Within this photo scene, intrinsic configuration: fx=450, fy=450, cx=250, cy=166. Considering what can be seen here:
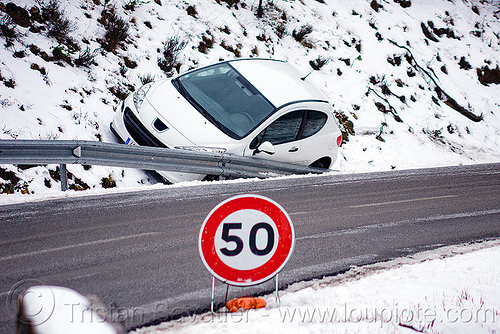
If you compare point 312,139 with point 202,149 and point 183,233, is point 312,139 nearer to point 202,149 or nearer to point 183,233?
point 202,149

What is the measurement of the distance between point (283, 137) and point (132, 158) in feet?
9.51

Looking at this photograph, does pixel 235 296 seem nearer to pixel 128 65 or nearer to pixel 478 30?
pixel 128 65

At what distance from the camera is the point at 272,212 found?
3613 millimetres

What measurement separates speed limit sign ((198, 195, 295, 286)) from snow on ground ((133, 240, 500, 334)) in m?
0.45

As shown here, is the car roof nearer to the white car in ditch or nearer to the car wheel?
the white car in ditch

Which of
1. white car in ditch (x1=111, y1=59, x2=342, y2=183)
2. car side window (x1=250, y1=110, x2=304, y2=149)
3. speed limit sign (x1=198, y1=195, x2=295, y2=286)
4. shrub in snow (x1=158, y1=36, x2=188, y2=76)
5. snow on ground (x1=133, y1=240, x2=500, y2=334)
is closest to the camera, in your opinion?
speed limit sign (x1=198, y1=195, x2=295, y2=286)

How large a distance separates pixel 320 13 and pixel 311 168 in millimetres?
12416

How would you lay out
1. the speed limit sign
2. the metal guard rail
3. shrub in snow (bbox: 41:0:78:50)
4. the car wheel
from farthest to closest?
shrub in snow (bbox: 41:0:78:50)
the car wheel
the metal guard rail
the speed limit sign

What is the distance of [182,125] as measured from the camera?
7.83m

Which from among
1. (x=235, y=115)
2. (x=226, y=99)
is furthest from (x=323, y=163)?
(x=226, y=99)

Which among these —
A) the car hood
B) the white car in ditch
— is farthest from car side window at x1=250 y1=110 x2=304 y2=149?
the car hood

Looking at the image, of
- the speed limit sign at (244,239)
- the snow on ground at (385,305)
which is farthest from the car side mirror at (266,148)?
the speed limit sign at (244,239)

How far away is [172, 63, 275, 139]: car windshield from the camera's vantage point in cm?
802

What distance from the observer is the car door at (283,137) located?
8219 mm
